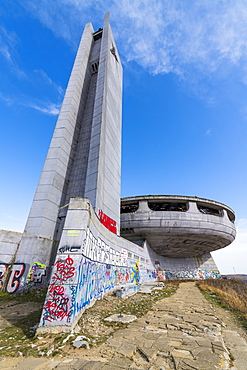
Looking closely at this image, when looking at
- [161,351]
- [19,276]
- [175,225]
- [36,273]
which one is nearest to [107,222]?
[36,273]

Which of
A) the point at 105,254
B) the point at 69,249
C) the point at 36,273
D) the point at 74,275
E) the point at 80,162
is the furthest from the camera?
the point at 80,162

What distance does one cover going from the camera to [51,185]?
18219 mm

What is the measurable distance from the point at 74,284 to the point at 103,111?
752 inches

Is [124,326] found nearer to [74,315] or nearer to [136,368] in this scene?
[74,315]

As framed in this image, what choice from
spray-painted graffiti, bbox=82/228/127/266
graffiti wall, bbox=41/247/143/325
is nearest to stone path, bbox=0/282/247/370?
graffiti wall, bbox=41/247/143/325

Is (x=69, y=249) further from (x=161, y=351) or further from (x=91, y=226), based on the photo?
(x=161, y=351)

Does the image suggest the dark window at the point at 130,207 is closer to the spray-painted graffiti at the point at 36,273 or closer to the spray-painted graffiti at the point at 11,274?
the spray-painted graffiti at the point at 36,273

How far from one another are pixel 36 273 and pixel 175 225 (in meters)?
21.5

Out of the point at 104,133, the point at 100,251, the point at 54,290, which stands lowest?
the point at 54,290

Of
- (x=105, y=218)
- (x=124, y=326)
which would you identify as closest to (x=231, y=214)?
(x=105, y=218)

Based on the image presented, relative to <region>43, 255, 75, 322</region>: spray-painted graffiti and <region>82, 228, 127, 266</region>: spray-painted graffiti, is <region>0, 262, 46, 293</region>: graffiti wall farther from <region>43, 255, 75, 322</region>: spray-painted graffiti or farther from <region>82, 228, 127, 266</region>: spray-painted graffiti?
<region>43, 255, 75, 322</region>: spray-painted graffiti

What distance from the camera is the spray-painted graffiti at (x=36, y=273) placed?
45.0 ft

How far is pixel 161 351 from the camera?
381 centimetres

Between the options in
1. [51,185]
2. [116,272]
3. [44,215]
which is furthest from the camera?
[51,185]
